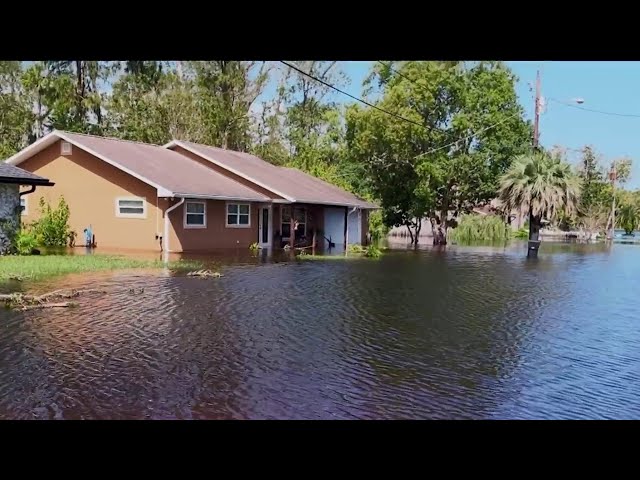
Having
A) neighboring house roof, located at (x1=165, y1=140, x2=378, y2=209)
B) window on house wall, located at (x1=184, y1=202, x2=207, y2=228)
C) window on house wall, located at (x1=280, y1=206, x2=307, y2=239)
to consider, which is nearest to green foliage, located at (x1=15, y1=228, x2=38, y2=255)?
window on house wall, located at (x1=184, y1=202, x2=207, y2=228)

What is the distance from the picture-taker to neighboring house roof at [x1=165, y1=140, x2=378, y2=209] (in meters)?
25.2

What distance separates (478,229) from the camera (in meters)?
38.1

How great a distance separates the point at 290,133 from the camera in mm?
47469

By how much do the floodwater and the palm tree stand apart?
1340cm

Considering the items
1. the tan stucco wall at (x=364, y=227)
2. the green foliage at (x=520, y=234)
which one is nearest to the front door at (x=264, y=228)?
the tan stucco wall at (x=364, y=227)

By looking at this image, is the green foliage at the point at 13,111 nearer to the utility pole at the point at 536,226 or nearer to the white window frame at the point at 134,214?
the white window frame at the point at 134,214

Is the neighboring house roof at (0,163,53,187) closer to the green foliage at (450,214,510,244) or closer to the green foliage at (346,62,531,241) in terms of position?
the green foliage at (346,62,531,241)

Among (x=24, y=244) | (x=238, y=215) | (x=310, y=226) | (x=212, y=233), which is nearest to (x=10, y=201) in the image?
(x=24, y=244)

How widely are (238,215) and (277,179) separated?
4242 mm

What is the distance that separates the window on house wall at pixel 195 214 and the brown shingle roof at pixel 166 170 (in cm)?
61

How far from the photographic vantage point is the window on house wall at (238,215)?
23156mm

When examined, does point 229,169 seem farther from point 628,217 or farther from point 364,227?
point 628,217
